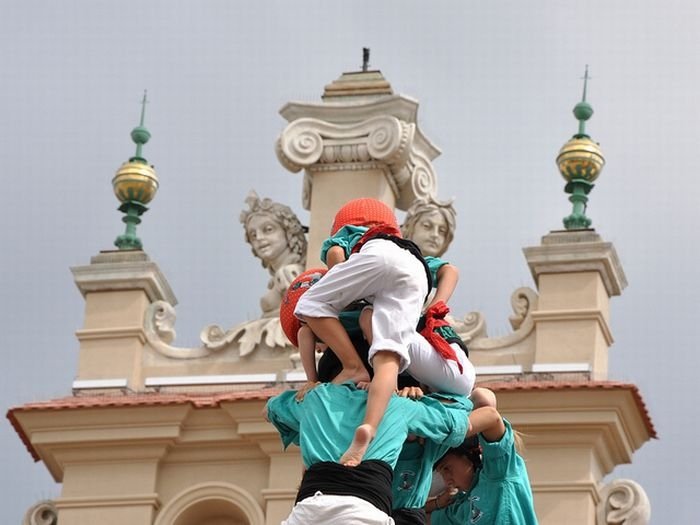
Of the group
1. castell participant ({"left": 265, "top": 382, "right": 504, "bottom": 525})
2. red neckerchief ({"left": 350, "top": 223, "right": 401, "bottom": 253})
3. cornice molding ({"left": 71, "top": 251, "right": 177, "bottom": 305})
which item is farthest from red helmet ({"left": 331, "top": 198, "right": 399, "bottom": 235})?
cornice molding ({"left": 71, "top": 251, "right": 177, "bottom": 305})

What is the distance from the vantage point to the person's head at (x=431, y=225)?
2823 cm

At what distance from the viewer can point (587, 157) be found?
29.5 m

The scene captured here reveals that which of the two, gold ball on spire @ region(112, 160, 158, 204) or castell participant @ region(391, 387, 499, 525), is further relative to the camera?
gold ball on spire @ region(112, 160, 158, 204)

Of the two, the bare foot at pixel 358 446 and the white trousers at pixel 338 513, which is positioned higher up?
the bare foot at pixel 358 446

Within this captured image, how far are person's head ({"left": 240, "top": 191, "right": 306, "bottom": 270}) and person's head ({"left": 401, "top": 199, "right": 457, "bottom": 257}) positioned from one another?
1265 millimetres

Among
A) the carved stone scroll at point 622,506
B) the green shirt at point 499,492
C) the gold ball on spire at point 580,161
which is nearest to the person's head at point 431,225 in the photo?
the gold ball on spire at point 580,161

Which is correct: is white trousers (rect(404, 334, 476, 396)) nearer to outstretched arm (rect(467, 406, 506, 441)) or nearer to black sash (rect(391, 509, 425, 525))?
outstretched arm (rect(467, 406, 506, 441))

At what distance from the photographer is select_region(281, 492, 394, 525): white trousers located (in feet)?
37.8

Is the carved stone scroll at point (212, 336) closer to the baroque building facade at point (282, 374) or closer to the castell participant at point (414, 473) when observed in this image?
the baroque building facade at point (282, 374)

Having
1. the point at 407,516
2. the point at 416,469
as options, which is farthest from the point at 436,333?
the point at 407,516

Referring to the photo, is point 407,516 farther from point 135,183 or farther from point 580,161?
point 135,183

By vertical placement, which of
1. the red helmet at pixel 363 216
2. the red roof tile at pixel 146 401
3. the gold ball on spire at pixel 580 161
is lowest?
the red helmet at pixel 363 216

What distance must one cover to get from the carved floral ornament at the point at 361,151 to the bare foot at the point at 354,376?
17228mm

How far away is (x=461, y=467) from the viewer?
12.7 m
